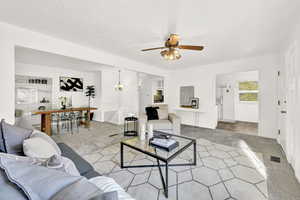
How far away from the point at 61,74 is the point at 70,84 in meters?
0.52

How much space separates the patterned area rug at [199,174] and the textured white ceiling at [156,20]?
2.35m

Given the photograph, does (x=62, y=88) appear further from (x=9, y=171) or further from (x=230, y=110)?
(x=230, y=110)

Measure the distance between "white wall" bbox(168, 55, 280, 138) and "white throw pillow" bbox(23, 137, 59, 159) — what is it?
15.4 ft

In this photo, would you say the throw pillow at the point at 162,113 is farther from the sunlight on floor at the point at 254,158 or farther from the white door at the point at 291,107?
Result: the white door at the point at 291,107

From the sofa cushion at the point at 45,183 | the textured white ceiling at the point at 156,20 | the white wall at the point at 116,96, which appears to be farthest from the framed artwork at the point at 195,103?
the sofa cushion at the point at 45,183

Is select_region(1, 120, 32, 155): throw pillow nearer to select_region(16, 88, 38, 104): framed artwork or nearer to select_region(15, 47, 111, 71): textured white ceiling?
select_region(15, 47, 111, 71): textured white ceiling

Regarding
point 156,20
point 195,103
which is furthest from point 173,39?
point 195,103

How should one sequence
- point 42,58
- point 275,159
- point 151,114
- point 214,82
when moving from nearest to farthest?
point 275,159, point 151,114, point 42,58, point 214,82

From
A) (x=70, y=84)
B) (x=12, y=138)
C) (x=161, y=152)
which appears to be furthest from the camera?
(x=70, y=84)

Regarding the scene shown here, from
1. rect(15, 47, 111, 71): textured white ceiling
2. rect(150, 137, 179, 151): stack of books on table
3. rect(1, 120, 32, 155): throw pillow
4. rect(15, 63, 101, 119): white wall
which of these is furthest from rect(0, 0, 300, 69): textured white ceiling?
rect(15, 63, 101, 119): white wall

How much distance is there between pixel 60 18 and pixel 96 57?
131 cm

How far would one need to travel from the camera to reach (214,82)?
186 inches

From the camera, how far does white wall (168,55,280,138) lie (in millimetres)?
3609

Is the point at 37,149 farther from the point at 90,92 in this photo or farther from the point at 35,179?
the point at 90,92
